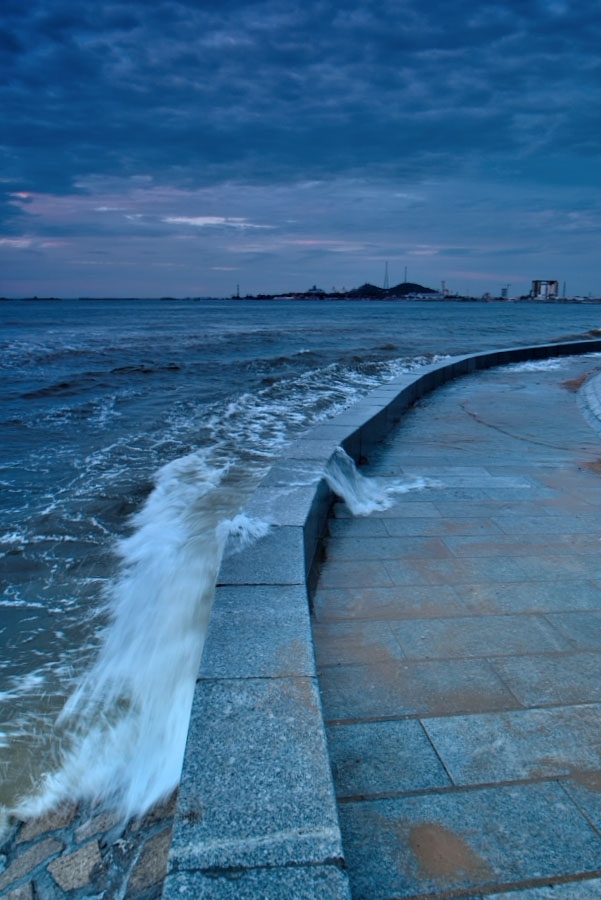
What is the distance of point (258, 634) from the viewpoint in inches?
114

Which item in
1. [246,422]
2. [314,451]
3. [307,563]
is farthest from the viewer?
[246,422]

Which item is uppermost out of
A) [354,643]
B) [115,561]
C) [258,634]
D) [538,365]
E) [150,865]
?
[258,634]

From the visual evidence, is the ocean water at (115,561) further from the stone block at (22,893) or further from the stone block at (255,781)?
the stone block at (255,781)

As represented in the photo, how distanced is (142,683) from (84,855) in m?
1.14

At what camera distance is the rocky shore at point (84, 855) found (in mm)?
2357

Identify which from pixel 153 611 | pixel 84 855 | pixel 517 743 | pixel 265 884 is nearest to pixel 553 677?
pixel 517 743

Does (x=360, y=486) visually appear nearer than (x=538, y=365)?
Yes

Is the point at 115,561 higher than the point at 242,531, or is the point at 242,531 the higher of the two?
the point at 242,531

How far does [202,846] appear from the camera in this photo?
1.77m

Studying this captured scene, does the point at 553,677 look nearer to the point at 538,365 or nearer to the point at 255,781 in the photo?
the point at 255,781

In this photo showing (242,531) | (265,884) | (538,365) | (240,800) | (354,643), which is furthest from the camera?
(538,365)

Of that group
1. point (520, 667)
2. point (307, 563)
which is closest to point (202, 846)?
point (520, 667)

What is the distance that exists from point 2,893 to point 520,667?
2331 mm

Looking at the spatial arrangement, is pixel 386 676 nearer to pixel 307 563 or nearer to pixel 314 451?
pixel 307 563
